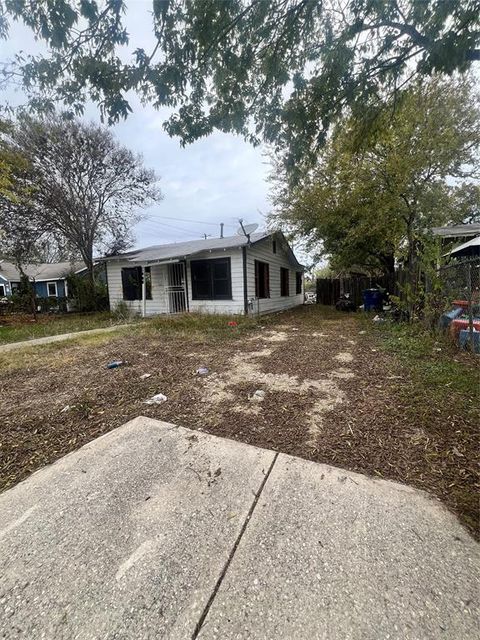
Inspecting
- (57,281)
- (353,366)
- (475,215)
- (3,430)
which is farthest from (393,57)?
(57,281)

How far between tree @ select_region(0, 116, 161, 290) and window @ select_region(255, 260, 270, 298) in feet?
28.7

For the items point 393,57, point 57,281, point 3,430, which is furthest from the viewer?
point 57,281

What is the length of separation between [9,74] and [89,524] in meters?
4.38

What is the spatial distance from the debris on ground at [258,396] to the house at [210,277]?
20.6ft

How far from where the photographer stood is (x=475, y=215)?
13062mm

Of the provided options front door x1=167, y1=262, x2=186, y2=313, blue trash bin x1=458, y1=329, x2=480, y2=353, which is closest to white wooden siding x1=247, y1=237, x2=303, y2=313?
front door x1=167, y1=262, x2=186, y2=313

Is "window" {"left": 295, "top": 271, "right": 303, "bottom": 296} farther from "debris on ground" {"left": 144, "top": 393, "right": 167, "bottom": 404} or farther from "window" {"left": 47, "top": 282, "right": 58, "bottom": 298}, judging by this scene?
"window" {"left": 47, "top": 282, "right": 58, "bottom": 298}

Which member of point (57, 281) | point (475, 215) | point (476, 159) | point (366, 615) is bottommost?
point (366, 615)

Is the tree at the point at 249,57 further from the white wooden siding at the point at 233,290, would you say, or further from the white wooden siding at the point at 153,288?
the white wooden siding at the point at 153,288

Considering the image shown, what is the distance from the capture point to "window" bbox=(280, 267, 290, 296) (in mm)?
12992

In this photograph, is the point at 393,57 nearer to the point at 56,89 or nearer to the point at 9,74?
the point at 56,89

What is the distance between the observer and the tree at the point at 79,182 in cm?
1225

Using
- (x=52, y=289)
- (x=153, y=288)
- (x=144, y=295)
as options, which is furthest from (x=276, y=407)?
(x=52, y=289)

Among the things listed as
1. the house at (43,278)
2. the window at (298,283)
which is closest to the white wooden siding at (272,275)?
the window at (298,283)
